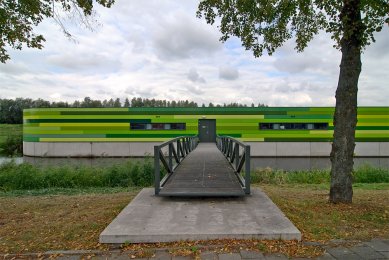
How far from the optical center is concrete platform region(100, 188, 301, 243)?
14.9 feet

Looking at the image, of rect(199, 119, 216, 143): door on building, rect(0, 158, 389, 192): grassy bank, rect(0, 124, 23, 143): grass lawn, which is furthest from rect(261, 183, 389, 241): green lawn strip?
rect(0, 124, 23, 143): grass lawn

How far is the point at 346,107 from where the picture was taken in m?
6.19

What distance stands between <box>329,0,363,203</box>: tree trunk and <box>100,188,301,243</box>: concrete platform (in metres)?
1.45

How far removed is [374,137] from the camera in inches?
1271

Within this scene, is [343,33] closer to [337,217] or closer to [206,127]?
[337,217]

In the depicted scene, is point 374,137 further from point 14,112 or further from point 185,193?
point 14,112

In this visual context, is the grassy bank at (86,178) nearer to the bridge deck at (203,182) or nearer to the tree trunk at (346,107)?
the bridge deck at (203,182)

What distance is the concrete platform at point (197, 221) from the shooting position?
455cm

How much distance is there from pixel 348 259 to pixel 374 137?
3241 cm

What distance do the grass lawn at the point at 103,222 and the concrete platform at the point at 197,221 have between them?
0.16 meters

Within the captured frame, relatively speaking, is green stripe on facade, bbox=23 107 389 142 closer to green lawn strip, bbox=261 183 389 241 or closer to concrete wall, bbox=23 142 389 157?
concrete wall, bbox=23 142 389 157

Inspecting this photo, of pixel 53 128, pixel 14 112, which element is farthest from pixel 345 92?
pixel 14 112

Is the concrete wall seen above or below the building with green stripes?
below

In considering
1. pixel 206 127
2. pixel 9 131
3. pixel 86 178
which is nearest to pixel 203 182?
pixel 86 178
